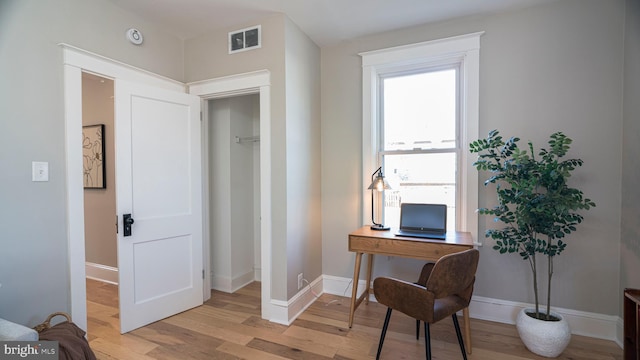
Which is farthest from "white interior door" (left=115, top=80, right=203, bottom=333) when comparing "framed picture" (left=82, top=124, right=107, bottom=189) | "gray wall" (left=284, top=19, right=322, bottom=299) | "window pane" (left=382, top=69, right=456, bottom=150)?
"window pane" (left=382, top=69, right=456, bottom=150)

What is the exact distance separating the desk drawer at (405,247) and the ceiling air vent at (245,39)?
6.45 ft

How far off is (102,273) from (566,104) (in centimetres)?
514

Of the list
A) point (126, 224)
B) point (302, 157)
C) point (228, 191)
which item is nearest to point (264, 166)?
point (302, 157)

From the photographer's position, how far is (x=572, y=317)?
7.75ft

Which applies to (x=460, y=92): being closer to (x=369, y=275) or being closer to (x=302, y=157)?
(x=302, y=157)

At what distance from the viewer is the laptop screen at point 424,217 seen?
2.54m

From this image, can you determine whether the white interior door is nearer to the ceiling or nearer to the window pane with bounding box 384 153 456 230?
the ceiling

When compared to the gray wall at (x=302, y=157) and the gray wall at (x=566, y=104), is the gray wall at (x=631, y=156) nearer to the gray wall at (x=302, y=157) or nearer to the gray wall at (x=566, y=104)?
the gray wall at (x=566, y=104)

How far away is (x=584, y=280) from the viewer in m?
2.34

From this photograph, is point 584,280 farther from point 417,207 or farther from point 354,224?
point 354,224

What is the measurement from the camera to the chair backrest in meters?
1.71

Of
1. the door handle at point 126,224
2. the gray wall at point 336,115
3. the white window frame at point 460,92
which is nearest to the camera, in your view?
the gray wall at point 336,115

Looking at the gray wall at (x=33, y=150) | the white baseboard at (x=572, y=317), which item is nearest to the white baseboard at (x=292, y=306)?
the white baseboard at (x=572, y=317)

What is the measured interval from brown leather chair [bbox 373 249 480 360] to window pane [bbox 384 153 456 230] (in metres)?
1.04
